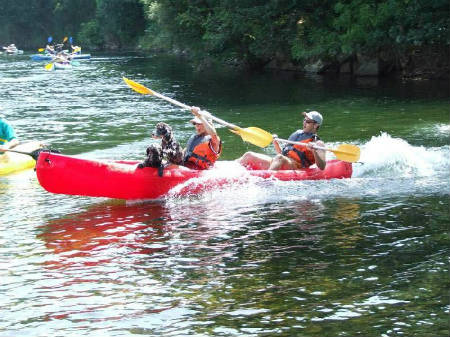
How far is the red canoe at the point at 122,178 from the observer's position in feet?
28.4

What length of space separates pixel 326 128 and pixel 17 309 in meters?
9.95

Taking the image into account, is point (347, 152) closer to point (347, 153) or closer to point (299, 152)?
point (347, 153)

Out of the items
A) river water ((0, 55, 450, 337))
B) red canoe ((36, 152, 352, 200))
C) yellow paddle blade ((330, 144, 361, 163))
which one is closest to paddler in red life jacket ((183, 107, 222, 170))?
red canoe ((36, 152, 352, 200))

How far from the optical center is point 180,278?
6.23m

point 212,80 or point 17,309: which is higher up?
point 212,80

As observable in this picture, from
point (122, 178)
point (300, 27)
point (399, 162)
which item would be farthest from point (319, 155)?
point (300, 27)

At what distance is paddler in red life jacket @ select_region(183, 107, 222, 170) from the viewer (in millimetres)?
9156

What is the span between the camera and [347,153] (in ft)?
31.4

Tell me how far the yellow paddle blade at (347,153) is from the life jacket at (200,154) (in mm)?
1643

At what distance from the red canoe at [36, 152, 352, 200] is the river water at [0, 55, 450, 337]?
137 millimetres

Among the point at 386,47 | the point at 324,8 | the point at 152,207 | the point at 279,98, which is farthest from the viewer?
the point at 324,8

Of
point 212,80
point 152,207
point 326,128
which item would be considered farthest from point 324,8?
point 152,207

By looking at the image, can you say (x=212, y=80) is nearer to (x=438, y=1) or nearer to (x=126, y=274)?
(x=438, y=1)

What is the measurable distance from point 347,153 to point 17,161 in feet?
16.6
